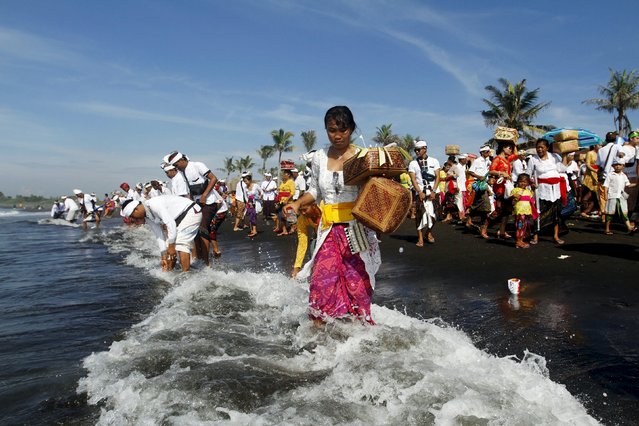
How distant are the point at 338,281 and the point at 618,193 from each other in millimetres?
8324

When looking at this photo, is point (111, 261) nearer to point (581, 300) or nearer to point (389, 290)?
point (389, 290)

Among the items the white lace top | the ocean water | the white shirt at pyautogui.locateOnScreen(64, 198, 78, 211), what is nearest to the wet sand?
the ocean water

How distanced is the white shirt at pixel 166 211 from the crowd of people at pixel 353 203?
15mm

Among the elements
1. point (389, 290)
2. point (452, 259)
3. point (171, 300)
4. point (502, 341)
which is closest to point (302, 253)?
point (389, 290)

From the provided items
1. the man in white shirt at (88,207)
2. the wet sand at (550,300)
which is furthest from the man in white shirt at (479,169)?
the man in white shirt at (88,207)

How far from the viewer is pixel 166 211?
7070mm

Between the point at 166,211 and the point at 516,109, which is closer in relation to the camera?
the point at 166,211

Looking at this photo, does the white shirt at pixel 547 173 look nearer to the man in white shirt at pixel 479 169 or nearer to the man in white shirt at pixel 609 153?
the man in white shirt at pixel 609 153

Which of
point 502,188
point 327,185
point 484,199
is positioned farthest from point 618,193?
point 327,185

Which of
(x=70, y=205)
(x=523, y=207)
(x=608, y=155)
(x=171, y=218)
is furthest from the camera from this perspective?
(x=70, y=205)

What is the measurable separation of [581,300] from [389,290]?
2367mm

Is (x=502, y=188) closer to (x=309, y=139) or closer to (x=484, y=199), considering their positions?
(x=484, y=199)

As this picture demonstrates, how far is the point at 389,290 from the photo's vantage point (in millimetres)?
6641

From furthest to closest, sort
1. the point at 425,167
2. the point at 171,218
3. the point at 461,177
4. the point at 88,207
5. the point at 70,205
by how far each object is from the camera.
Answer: the point at 70,205 → the point at 88,207 → the point at 461,177 → the point at 425,167 → the point at 171,218
